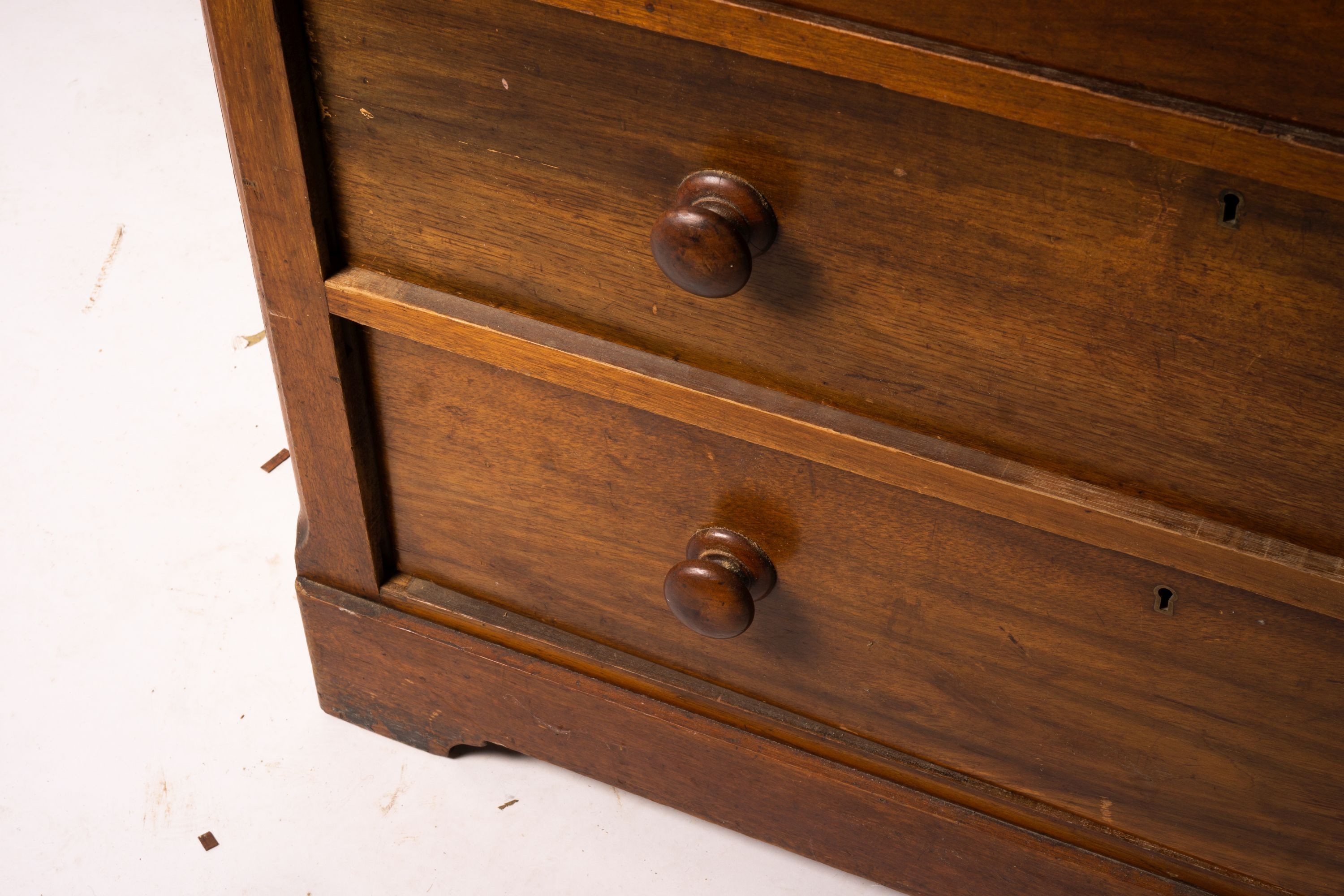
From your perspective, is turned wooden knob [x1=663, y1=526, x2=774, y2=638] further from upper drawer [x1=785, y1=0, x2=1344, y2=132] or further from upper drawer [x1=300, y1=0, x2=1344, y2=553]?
upper drawer [x1=785, y1=0, x2=1344, y2=132]

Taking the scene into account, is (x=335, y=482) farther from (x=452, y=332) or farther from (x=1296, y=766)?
(x=1296, y=766)

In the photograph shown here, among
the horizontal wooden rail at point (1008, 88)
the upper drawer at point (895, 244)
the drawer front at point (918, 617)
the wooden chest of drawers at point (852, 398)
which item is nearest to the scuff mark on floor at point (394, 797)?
the wooden chest of drawers at point (852, 398)

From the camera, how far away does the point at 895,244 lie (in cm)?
75

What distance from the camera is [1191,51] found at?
0.62 m

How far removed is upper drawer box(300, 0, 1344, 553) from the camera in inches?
27.1

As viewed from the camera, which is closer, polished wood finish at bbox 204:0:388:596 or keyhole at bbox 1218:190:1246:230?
keyhole at bbox 1218:190:1246:230

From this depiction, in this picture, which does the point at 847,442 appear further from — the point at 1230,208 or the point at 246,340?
the point at 246,340

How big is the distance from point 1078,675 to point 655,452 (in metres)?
0.32

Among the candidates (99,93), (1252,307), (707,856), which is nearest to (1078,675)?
(1252,307)

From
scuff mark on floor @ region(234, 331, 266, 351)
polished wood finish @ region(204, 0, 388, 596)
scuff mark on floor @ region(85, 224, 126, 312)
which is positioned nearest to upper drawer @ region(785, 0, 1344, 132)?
polished wood finish @ region(204, 0, 388, 596)

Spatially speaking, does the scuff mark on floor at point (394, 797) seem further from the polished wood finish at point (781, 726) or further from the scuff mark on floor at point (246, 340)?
the scuff mark on floor at point (246, 340)

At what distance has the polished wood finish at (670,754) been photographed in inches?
A: 39.6

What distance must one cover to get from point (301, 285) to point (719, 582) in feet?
1.19

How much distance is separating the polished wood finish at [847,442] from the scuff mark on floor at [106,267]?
816 millimetres
